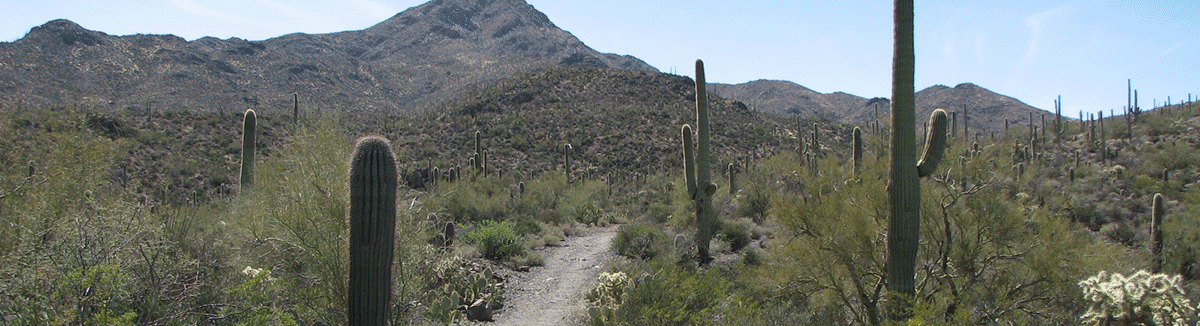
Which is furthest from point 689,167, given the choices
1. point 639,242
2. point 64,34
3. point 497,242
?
point 64,34

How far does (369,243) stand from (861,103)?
112619 mm

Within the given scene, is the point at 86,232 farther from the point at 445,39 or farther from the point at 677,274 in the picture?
the point at 445,39

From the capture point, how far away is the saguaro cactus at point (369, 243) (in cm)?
668

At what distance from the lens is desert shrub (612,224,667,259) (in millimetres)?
14709

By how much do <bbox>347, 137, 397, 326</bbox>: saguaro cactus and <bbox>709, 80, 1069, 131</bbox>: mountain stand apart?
75554mm

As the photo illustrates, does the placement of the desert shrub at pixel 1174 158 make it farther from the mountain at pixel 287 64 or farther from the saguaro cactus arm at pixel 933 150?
the mountain at pixel 287 64

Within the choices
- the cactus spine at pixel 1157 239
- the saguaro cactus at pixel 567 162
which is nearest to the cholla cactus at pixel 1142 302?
the cactus spine at pixel 1157 239

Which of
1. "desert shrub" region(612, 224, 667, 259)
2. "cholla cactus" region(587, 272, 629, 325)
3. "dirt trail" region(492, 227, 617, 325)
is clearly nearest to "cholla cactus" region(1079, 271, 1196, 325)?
"cholla cactus" region(587, 272, 629, 325)

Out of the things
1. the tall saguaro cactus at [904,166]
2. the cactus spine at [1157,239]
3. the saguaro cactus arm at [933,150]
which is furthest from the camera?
the cactus spine at [1157,239]

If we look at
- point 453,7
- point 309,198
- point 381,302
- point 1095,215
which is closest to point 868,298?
point 381,302

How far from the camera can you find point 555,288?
13.3 meters

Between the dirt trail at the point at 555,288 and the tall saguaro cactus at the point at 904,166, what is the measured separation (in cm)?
445

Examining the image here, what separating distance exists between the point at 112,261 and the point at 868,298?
25.0 ft

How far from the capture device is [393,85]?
3260 inches
